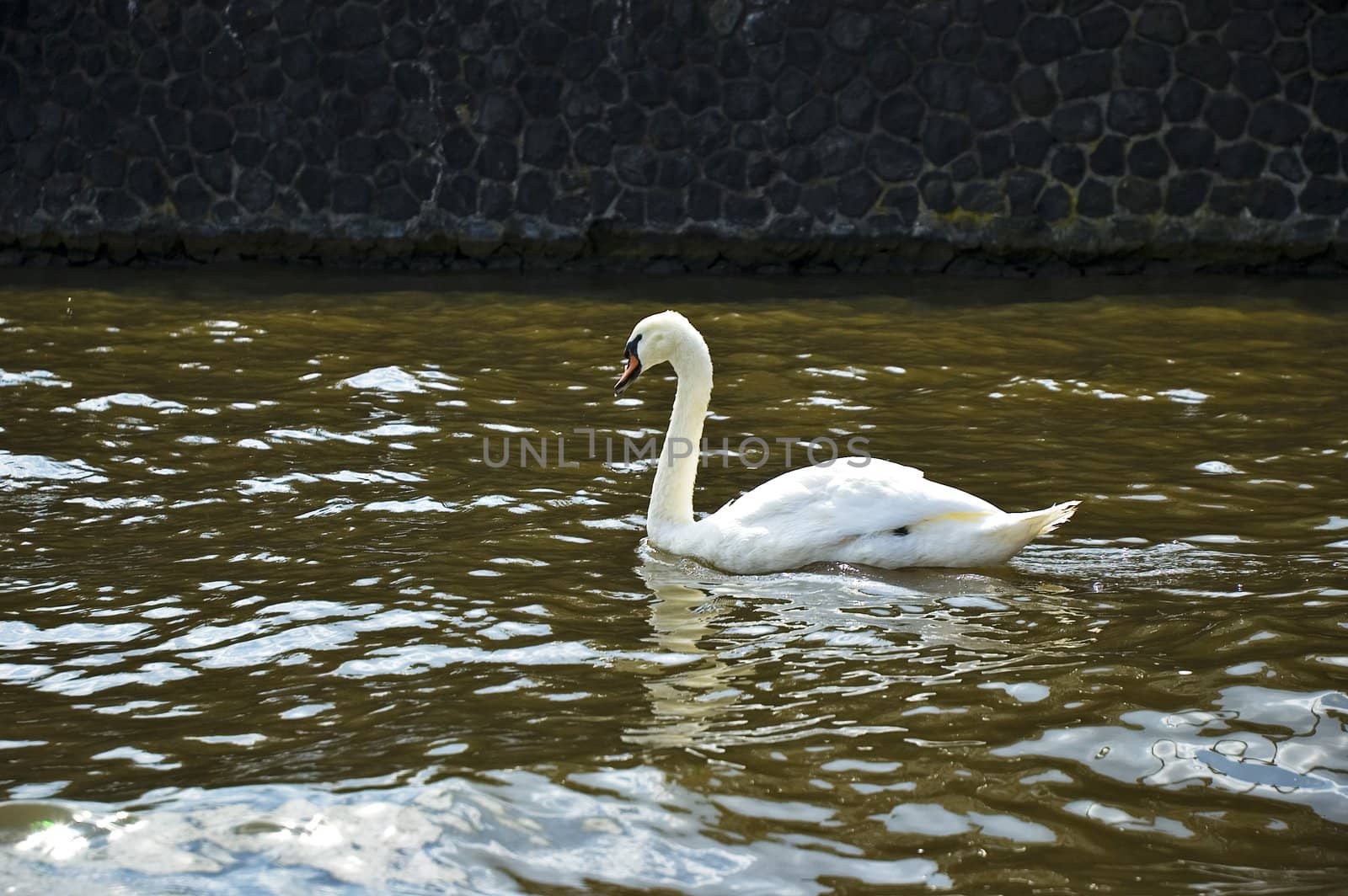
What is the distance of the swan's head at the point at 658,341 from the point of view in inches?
242

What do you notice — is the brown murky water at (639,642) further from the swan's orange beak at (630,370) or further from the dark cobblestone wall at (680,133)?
the dark cobblestone wall at (680,133)

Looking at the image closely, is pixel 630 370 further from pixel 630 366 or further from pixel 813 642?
pixel 813 642

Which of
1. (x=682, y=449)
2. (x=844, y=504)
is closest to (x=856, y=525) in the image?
(x=844, y=504)

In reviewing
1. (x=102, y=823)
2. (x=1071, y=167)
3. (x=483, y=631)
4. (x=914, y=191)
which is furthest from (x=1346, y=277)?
(x=102, y=823)

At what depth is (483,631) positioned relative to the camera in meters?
4.97

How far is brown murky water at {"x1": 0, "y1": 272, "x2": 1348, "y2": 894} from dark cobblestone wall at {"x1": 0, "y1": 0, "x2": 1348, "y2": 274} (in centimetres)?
326

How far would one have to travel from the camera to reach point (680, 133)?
43.2 ft

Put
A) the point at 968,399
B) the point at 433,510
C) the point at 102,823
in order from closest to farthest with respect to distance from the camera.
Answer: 1. the point at 102,823
2. the point at 433,510
3. the point at 968,399

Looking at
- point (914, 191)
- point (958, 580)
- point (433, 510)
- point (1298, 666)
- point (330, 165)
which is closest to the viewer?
point (1298, 666)

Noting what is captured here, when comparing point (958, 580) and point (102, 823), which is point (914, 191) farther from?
point (102, 823)

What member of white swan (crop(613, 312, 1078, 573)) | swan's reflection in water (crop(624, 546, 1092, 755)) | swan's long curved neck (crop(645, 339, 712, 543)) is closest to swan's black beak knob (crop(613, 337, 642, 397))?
swan's long curved neck (crop(645, 339, 712, 543))

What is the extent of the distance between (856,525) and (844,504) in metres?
0.09

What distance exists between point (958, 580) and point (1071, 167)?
7.72 m

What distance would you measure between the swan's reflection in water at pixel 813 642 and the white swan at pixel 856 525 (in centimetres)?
7
